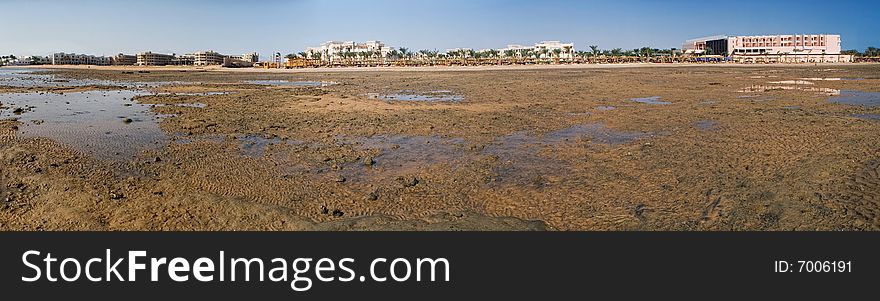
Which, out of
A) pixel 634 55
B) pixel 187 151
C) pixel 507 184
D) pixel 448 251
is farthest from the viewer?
pixel 634 55

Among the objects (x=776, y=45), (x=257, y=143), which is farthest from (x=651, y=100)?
(x=776, y=45)

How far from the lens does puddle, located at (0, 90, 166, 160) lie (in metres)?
10.8

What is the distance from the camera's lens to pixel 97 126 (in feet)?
46.2

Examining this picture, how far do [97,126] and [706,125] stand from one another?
1541 centimetres

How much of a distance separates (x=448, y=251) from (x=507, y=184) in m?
3.37

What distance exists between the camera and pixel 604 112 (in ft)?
55.8

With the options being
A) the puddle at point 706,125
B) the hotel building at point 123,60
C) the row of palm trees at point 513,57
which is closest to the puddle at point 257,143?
the puddle at point 706,125

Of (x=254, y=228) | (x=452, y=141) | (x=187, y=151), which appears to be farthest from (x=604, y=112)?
(x=254, y=228)

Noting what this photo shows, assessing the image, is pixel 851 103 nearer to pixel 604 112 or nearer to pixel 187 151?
pixel 604 112

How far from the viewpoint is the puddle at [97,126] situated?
1080 centimetres

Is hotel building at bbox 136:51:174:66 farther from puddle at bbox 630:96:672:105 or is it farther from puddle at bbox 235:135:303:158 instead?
puddle at bbox 235:135:303:158

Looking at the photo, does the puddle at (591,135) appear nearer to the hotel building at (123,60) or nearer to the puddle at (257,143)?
the puddle at (257,143)

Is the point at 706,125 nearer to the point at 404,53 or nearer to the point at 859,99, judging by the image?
the point at 859,99

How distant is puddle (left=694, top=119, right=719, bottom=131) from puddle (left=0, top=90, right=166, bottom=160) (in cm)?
1215
